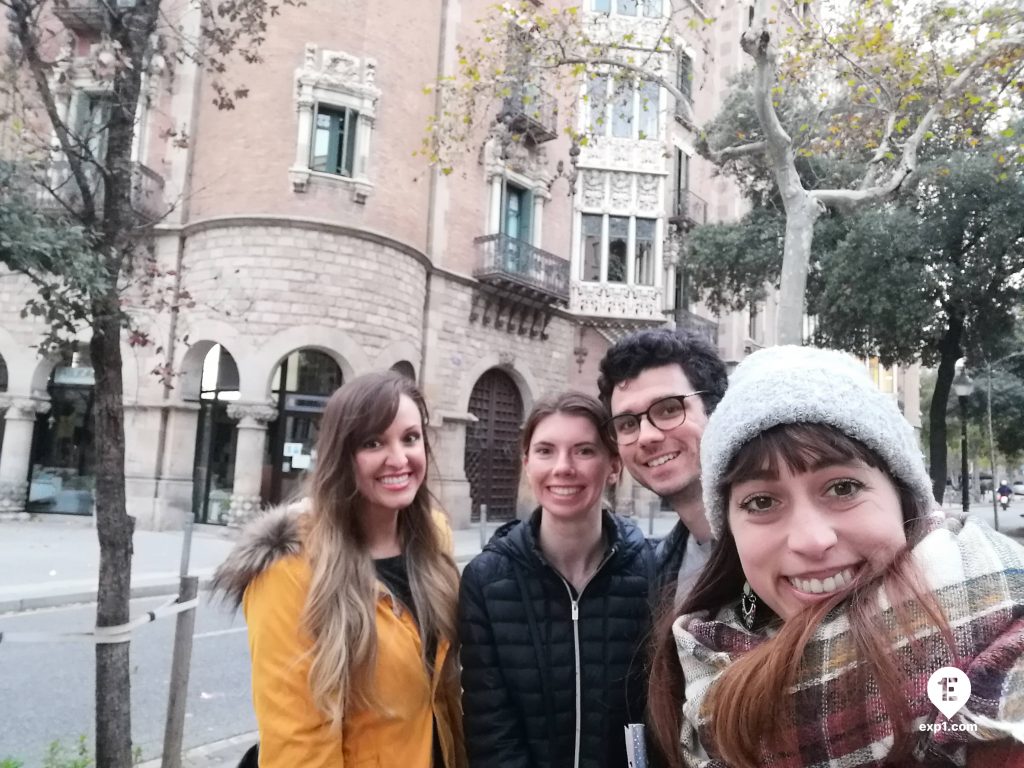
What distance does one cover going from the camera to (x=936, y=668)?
3.24 feet

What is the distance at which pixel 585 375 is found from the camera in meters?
21.5

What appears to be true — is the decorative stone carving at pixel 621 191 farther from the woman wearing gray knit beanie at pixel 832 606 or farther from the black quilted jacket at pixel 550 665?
the woman wearing gray knit beanie at pixel 832 606

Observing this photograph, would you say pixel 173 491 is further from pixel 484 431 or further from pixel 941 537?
pixel 941 537

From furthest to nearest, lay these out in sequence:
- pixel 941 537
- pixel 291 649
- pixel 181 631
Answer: pixel 181 631 < pixel 291 649 < pixel 941 537

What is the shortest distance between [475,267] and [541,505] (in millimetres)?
16547

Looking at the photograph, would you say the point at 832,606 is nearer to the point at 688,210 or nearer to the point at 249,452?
the point at 249,452

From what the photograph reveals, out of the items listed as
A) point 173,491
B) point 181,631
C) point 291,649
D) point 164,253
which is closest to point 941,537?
point 291,649

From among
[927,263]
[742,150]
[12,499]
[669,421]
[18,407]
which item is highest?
[927,263]

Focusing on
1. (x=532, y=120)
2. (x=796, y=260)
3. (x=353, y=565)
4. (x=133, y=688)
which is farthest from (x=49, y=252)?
(x=532, y=120)

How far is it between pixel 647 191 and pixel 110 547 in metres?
20.3

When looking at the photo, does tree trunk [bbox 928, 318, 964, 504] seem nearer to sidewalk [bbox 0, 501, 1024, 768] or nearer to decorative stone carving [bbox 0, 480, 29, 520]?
sidewalk [bbox 0, 501, 1024, 768]

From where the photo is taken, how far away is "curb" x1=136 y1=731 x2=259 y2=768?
162 inches

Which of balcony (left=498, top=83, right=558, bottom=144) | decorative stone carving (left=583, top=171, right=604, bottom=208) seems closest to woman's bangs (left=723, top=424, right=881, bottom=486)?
balcony (left=498, top=83, right=558, bottom=144)

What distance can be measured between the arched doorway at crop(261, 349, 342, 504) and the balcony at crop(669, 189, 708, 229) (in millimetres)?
12699
